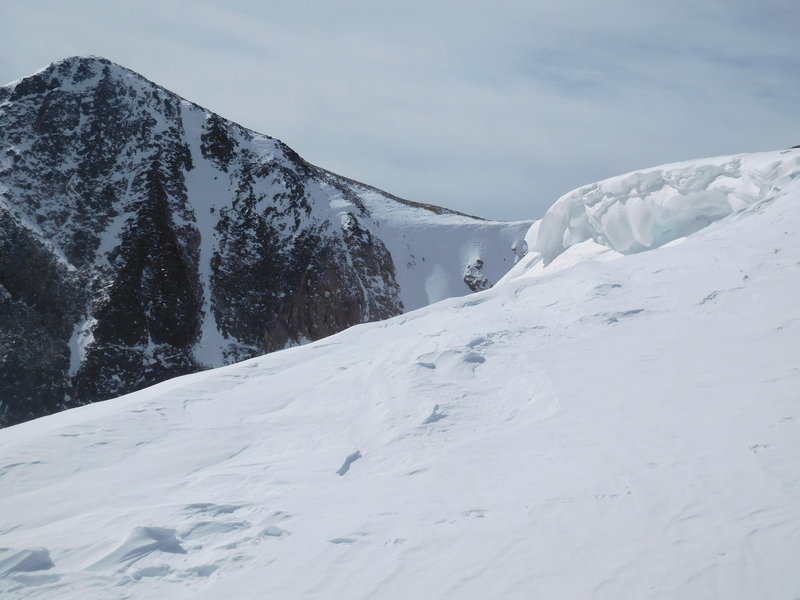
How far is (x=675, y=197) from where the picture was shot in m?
16.2

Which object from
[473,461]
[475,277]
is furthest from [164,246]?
[473,461]

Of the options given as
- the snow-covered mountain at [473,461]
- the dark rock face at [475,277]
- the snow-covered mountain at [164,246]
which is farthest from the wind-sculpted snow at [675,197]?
the dark rock face at [475,277]

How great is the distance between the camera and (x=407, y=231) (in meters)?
63.7

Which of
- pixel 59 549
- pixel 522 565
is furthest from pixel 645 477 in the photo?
pixel 59 549

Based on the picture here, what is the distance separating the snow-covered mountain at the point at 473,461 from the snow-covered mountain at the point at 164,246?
39040mm

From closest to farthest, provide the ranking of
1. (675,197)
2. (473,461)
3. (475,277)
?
1. (473,461)
2. (675,197)
3. (475,277)

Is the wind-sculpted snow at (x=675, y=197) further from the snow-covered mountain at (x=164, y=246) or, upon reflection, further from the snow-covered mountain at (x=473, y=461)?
the snow-covered mountain at (x=164, y=246)

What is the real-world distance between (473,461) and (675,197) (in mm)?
11483

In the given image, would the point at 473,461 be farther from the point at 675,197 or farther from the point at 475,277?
the point at 475,277

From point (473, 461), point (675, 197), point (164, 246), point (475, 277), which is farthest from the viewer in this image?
point (475, 277)

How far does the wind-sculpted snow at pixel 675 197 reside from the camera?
50.2 ft

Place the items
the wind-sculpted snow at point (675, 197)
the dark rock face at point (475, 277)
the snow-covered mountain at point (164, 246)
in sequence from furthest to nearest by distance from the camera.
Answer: the dark rock face at point (475, 277) < the snow-covered mountain at point (164, 246) < the wind-sculpted snow at point (675, 197)

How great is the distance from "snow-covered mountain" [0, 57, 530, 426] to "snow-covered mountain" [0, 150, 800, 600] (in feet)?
128

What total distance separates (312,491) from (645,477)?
285cm
